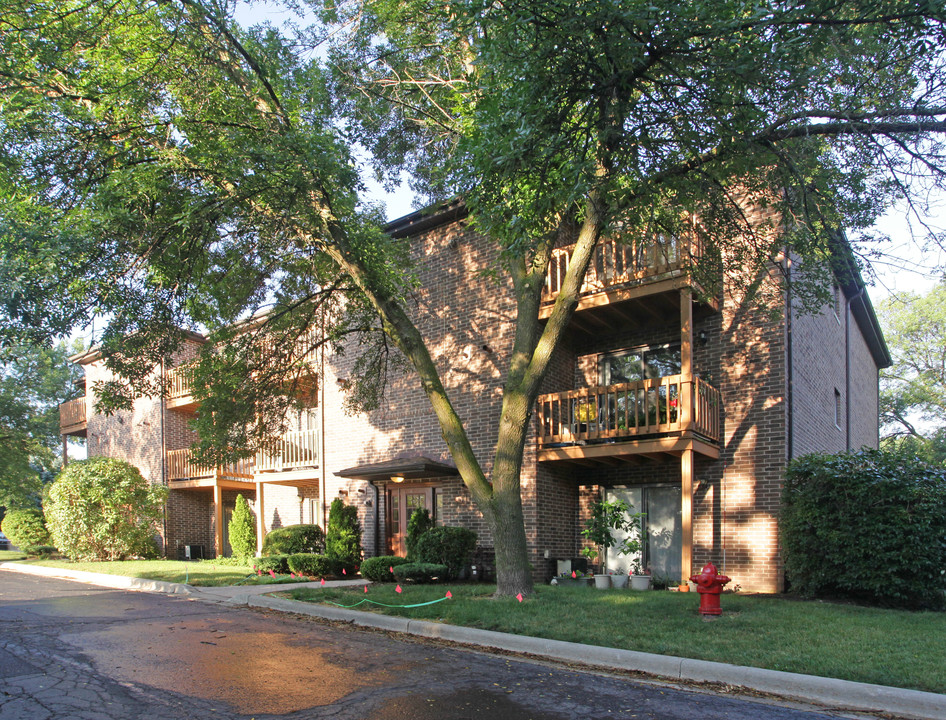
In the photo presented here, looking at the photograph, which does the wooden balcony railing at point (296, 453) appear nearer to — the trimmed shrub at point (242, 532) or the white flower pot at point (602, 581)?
the trimmed shrub at point (242, 532)

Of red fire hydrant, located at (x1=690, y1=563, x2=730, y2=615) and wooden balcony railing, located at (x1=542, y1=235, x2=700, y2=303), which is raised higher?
wooden balcony railing, located at (x1=542, y1=235, x2=700, y2=303)

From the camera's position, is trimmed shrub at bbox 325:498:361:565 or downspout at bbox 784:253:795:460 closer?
downspout at bbox 784:253:795:460

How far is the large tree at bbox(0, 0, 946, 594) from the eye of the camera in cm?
807

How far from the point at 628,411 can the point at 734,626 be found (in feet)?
18.0

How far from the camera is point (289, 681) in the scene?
638cm

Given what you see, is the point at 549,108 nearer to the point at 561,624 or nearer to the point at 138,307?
the point at 561,624

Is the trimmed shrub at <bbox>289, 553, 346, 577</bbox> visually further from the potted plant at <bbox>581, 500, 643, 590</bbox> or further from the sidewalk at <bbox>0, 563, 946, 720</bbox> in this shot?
the potted plant at <bbox>581, 500, 643, 590</bbox>

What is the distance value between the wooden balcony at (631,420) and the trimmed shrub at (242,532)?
36.3 ft

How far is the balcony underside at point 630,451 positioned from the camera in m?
12.4

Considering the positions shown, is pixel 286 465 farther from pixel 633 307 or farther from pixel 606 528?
pixel 633 307

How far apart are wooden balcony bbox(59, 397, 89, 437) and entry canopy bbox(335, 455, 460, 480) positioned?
1801 centimetres

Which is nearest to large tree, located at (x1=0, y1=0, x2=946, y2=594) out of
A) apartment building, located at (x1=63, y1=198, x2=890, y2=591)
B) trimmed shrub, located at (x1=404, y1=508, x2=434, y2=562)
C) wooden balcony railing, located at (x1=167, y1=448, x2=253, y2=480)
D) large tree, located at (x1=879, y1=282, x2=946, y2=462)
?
apartment building, located at (x1=63, y1=198, x2=890, y2=591)

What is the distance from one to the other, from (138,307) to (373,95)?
5.67 meters

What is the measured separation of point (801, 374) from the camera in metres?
13.9
